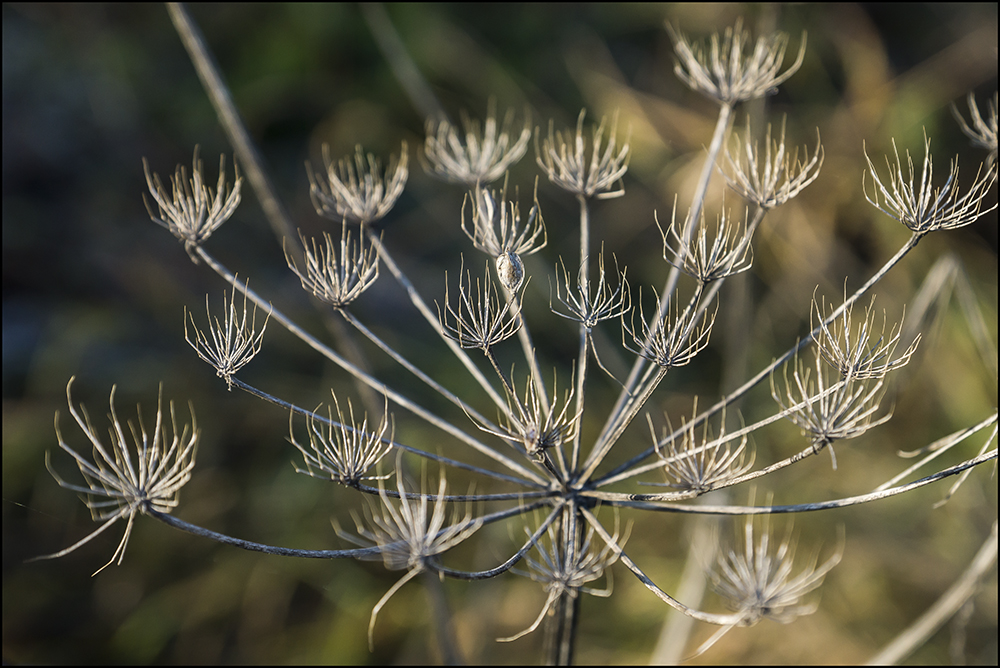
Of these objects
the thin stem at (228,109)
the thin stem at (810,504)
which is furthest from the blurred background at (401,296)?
the thin stem at (810,504)

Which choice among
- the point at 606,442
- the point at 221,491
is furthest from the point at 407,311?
the point at 606,442

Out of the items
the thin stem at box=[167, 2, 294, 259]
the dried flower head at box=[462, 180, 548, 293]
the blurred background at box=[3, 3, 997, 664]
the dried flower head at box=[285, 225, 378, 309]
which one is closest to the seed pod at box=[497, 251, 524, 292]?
the dried flower head at box=[462, 180, 548, 293]

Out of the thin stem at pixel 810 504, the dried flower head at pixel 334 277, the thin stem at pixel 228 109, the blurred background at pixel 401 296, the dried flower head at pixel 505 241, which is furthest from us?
the blurred background at pixel 401 296

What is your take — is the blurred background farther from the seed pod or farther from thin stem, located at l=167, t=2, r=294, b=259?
the seed pod

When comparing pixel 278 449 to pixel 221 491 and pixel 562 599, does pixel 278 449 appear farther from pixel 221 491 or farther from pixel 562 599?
pixel 562 599

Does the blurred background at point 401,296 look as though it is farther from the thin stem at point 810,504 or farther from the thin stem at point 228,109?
the thin stem at point 810,504

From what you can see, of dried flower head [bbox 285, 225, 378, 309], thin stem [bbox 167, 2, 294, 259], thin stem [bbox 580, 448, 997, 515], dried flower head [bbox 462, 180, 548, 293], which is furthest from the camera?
thin stem [bbox 167, 2, 294, 259]
